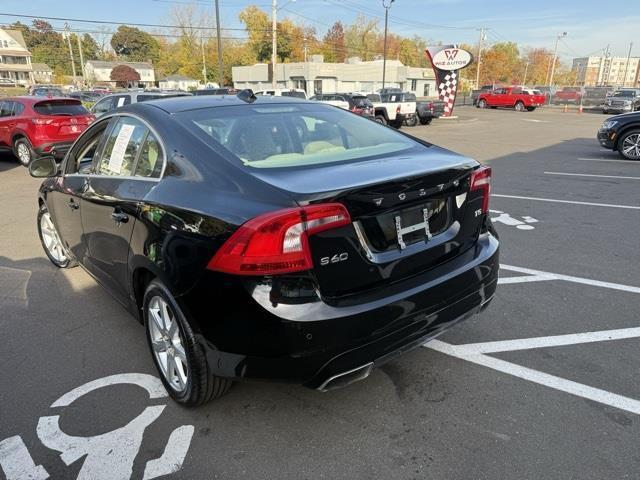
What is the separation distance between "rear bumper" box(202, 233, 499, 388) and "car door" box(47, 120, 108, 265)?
2.00 m

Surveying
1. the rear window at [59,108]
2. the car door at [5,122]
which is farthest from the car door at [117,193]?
the car door at [5,122]

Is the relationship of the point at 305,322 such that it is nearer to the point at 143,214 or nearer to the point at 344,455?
the point at 344,455

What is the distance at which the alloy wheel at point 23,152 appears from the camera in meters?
11.9

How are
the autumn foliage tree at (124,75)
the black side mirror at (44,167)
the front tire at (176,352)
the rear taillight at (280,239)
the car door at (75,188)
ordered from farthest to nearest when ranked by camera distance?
1. the autumn foliage tree at (124,75)
2. the black side mirror at (44,167)
3. the car door at (75,188)
4. the front tire at (176,352)
5. the rear taillight at (280,239)

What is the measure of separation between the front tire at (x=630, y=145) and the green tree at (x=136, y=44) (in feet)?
413

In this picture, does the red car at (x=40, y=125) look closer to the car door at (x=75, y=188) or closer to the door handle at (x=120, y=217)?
the car door at (x=75, y=188)

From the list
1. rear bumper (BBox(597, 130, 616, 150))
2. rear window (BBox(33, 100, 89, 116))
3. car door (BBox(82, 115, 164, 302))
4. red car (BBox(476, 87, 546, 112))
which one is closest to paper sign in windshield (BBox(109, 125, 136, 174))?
car door (BBox(82, 115, 164, 302))

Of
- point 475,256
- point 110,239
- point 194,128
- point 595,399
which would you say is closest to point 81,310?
point 110,239

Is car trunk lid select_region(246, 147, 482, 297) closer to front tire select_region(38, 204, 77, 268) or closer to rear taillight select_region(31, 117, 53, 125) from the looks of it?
front tire select_region(38, 204, 77, 268)

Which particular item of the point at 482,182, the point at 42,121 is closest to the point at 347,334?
the point at 482,182

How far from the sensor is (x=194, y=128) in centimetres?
270

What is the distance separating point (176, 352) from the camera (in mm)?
2660

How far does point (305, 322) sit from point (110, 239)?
1.73 m

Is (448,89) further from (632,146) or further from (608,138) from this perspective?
(632,146)
